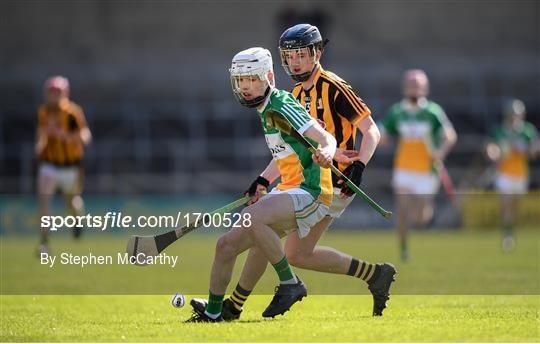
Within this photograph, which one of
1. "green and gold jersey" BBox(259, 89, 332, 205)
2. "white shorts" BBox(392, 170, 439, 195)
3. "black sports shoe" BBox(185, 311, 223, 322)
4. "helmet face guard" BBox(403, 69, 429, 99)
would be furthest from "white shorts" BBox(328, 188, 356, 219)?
"white shorts" BBox(392, 170, 439, 195)

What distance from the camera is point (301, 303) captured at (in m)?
10.4

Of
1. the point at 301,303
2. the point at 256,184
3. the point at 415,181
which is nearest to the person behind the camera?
the point at 256,184

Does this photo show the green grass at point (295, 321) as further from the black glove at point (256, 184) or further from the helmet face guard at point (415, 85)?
the helmet face guard at point (415, 85)

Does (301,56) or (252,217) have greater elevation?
(301,56)

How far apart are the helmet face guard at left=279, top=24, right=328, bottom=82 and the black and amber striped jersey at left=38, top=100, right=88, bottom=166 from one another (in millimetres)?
9160

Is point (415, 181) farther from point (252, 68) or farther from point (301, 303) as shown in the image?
point (252, 68)

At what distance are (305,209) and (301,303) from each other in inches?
93.4

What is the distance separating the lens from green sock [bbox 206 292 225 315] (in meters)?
8.28

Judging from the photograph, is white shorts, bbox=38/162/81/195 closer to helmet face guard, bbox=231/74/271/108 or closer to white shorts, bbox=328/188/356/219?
white shorts, bbox=328/188/356/219

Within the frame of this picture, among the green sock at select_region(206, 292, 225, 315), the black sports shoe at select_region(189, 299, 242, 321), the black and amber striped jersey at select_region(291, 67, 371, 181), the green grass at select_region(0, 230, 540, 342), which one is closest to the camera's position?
the green grass at select_region(0, 230, 540, 342)

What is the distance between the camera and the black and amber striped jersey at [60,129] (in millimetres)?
17438

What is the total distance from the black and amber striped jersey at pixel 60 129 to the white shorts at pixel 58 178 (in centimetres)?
9

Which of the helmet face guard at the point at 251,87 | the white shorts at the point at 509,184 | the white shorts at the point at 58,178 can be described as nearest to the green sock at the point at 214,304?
the helmet face guard at the point at 251,87

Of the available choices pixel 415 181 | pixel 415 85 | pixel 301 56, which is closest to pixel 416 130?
pixel 415 181
